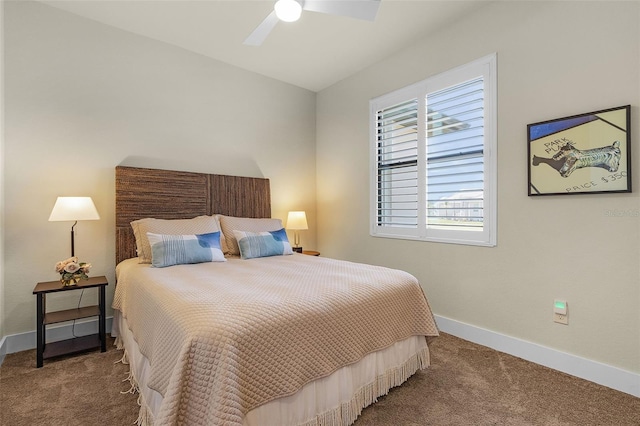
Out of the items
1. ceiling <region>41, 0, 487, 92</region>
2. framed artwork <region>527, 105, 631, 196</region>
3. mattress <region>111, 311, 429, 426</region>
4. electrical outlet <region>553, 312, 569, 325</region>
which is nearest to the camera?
mattress <region>111, 311, 429, 426</region>

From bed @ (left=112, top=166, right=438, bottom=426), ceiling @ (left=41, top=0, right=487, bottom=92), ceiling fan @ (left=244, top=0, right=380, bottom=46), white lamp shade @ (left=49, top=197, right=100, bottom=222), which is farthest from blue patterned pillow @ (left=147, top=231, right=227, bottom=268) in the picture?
ceiling @ (left=41, top=0, right=487, bottom=92)

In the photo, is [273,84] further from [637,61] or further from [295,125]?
[637,61]

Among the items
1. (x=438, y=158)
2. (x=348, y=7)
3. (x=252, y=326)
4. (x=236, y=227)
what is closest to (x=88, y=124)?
(x=236, y=227)

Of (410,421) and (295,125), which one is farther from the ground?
(295,125)

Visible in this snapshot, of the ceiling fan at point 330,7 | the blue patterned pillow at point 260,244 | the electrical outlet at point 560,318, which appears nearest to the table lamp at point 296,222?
the blue patterned pillow at point 260,244

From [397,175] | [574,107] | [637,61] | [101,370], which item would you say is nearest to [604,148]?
[574,107]

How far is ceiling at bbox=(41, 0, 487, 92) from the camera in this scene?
2.60 meters

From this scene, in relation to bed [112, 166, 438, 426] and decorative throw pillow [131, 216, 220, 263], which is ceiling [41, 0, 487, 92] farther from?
decorative throw pillow [131, 216, 220, 263]

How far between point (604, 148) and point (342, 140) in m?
2.62

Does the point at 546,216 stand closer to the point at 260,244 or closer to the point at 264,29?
the point at 260,244

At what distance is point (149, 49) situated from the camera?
311cm

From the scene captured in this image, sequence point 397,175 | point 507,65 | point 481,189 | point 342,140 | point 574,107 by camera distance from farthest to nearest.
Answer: point 342,140
point 397,175
point 481,189
point 507,65
point 574,107

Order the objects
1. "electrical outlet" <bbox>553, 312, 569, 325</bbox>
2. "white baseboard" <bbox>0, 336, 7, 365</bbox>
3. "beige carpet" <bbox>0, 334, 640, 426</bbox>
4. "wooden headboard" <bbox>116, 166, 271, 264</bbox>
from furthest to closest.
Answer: "wooden headboard" <bbox>116, 166, 271, 264</bbox> < "white baseboard" <bbox>0, 336, 7, 365</bbox> < "electrical outlet" <bbox>553, 312, 569, 325</bbox> < "beige carpet" <bbox>0, 334, 640, 426</bbox>

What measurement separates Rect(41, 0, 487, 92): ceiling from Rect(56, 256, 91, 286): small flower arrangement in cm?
215
